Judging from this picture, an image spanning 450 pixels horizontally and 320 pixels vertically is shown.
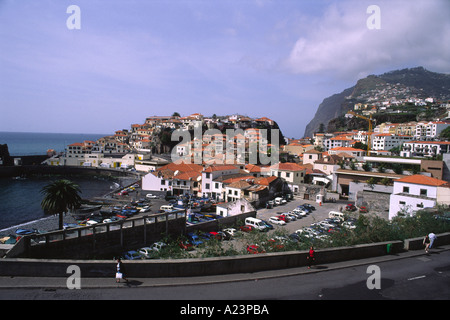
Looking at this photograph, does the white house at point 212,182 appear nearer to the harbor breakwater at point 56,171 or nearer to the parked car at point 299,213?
the parked car at point 299,213

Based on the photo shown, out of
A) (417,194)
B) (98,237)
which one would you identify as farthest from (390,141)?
(98,237)

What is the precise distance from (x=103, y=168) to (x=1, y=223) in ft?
134

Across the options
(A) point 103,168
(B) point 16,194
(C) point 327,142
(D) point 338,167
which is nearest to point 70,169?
(A) point 103,168

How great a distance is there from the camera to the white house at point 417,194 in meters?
22.0

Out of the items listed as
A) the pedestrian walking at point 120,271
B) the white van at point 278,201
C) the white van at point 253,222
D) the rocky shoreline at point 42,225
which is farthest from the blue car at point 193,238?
the rocky shoreline at point 42,225

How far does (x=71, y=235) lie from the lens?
11.7m

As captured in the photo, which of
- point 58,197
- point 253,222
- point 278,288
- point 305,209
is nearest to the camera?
point 278,288

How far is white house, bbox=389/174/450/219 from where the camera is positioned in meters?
22.0

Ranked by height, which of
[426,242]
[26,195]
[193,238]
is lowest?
[26,195]

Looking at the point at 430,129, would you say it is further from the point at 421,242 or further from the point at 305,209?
the point at 421,242

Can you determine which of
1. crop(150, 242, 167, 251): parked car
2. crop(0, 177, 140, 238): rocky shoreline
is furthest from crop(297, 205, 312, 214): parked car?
crop(0, 177, 140, 238): rocky shoreline

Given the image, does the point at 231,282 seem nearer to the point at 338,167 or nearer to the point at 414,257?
the point at 414,257

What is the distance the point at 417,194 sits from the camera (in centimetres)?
2442

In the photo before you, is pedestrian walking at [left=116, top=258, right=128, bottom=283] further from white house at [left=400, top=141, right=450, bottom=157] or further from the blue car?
white house at [left=400, top=141, right=450, bottom=157]
